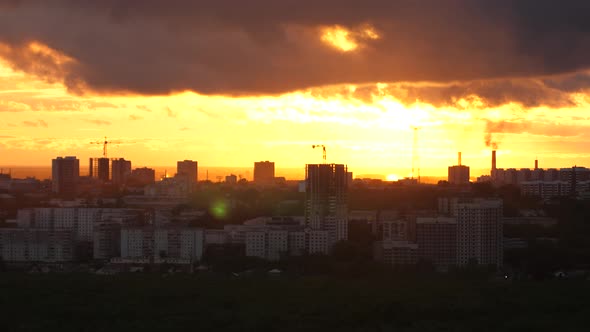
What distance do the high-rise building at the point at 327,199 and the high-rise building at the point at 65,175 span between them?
49.4ft

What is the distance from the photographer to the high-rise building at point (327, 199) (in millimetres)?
29312

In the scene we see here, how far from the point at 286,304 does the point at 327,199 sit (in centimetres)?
1399

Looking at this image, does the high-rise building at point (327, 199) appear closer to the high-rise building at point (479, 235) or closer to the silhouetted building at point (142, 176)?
the high-rise building at point (479, 235)

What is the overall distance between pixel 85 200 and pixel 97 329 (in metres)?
24.8

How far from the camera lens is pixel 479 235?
26.6m

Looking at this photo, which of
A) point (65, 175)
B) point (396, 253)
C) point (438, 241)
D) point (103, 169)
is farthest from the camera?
point (103, 169)

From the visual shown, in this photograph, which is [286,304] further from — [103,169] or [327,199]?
[103,169]

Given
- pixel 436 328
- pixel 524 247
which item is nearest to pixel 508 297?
pixel 436 328

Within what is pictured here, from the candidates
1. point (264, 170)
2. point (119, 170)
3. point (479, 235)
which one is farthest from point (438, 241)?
point (264, 170)

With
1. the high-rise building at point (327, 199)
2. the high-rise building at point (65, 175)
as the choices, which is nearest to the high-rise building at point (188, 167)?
the high-rise building at point (65, 175)

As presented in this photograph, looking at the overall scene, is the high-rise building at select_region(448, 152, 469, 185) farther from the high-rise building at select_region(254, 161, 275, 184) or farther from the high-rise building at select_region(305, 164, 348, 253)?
the high-rise building at select_region(305, 164, 348, 253)

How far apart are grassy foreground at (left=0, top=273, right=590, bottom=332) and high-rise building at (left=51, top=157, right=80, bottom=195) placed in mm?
23728

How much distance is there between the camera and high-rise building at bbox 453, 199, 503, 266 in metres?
26.1

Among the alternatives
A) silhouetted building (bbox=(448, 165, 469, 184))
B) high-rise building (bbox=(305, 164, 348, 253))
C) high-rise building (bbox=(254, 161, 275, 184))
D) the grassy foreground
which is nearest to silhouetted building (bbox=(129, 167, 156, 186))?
high-rise building (bbox=(254, 161, 275, 184))
